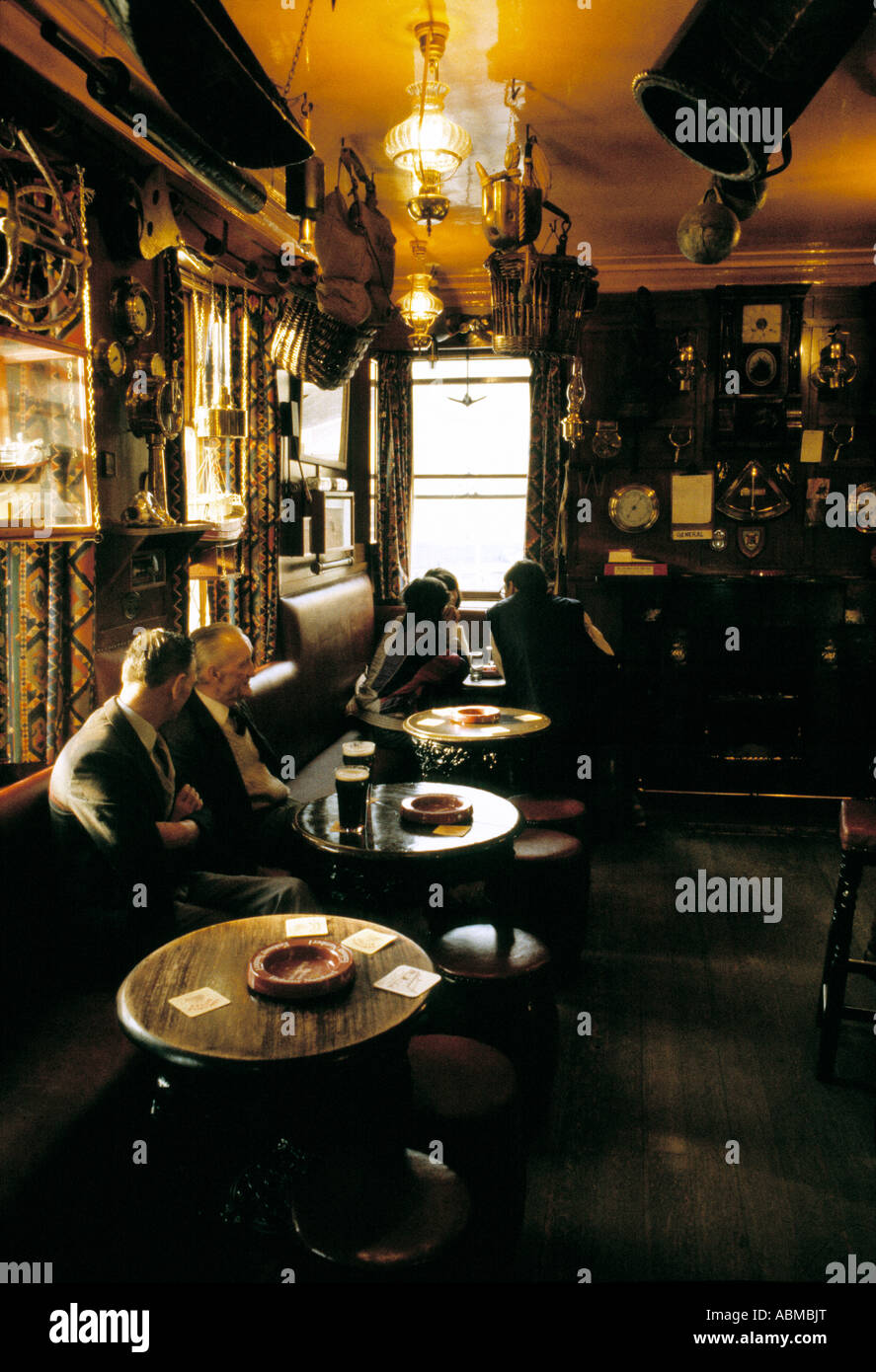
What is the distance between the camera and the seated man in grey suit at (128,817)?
7.53ft

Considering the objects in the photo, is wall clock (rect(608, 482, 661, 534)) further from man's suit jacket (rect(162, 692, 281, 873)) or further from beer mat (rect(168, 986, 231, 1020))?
beer mat (rect(168, 986, 231, 1020))

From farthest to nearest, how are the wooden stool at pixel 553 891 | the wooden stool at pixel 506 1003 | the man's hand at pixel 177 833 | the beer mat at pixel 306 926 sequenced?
the wooden stool at pixel 553 891, the man's hand at pixel 177 833, the wooden stool at pixel 506 1003, the beer mat at pixel 306 926

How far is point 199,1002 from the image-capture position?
170cm

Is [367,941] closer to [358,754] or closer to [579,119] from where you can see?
[358,754]

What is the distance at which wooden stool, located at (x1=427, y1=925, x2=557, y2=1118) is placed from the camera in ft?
7.99

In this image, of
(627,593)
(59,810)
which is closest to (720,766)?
(627,593)

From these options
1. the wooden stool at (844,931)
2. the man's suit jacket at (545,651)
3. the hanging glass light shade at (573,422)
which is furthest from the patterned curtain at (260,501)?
the wooden stool at (844,931)

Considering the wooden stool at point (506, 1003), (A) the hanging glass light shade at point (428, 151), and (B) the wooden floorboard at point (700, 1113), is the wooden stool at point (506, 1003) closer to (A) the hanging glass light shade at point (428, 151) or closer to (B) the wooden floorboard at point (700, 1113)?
(B) the wooden floorboard at point (700, 1113)

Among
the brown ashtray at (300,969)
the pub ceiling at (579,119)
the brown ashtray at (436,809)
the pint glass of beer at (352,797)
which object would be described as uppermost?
the pub ceiling at (579,119)

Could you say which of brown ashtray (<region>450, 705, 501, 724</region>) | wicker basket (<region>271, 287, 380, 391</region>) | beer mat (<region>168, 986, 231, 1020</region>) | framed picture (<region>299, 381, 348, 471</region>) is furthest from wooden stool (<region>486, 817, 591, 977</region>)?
framed picture (<region>299, 381, 348, 471</region>)

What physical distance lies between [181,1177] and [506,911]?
1.14m

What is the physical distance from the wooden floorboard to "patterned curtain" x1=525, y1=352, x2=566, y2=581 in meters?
2.82

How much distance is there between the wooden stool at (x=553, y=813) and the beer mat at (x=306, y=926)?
1595 millimetres
